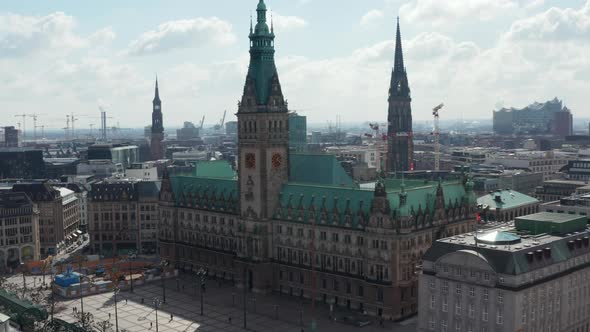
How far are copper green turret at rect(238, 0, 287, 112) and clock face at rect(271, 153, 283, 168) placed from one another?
11.7m

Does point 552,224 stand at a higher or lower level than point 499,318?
higher

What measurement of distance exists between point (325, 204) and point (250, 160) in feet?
80.7

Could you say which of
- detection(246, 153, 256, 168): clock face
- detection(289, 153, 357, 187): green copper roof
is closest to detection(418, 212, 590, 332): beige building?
detection(289, 153, 357, 187): green copper roof

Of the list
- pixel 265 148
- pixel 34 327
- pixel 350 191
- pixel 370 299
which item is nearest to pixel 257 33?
pixel 265 148

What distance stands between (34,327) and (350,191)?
254ft

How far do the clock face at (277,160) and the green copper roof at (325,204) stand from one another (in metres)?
6.03

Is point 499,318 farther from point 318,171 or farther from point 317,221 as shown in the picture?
point 318,171

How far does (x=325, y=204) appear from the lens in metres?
174

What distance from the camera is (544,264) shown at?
438 ft

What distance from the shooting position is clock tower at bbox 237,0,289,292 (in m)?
183

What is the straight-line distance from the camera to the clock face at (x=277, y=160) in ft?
606

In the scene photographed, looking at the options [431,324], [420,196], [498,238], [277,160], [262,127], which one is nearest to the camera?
[498,238]

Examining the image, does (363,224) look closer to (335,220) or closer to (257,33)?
(335,220)

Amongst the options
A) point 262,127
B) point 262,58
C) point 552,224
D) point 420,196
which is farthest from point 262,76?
point 552,224
